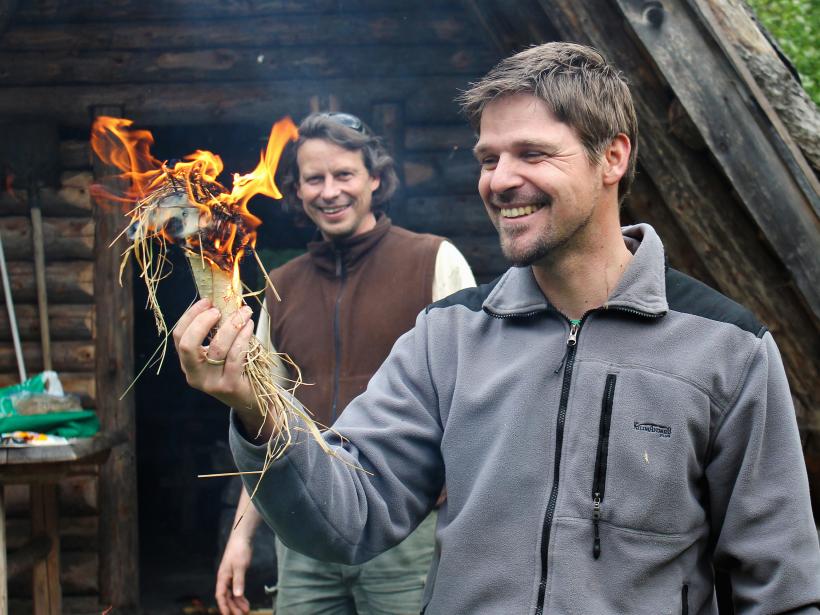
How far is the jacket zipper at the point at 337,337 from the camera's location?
11.8 feet

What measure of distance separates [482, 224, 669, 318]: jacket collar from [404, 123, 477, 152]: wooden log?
378 centimetres

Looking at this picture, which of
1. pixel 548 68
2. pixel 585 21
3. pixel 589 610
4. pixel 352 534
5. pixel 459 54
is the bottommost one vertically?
pixel 589 610

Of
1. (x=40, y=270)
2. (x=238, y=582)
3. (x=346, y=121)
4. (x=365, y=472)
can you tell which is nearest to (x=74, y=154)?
(x=40, y=270)

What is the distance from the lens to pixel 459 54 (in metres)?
6.20

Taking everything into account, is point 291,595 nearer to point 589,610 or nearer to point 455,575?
point 455,575

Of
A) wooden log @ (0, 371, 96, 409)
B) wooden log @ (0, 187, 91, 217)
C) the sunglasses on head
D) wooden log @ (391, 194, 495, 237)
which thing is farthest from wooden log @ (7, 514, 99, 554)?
the sunglasses on head

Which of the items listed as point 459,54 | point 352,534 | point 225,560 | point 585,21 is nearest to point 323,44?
point 459,54

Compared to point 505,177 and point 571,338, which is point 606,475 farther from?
point 505,177

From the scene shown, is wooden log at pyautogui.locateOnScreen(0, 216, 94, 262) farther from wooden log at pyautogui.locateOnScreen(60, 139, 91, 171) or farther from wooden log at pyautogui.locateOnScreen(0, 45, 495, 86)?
wooden log at pyautogui.locateOnScreen(0, 45, 495, 86)

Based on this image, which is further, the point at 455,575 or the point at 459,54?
the point at 459,54

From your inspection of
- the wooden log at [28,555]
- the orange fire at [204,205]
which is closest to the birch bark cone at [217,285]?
the orange fire at [204,205]

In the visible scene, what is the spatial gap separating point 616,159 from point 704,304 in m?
0.45

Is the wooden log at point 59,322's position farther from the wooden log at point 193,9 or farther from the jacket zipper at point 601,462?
the jacket zipper at point 601,462

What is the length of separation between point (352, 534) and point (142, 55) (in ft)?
15.9
